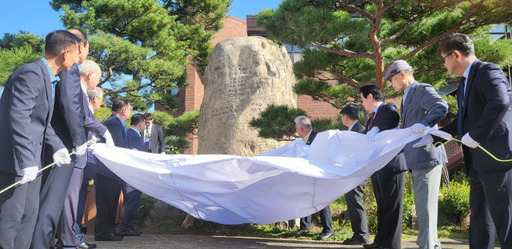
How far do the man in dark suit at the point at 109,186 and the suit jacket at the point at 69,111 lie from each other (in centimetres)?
212

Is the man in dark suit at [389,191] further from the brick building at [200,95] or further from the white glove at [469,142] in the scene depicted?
the brick building at [200,95]

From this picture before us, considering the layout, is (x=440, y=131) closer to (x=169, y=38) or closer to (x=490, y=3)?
(x=490, y=3)

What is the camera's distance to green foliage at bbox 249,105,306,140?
297 inches

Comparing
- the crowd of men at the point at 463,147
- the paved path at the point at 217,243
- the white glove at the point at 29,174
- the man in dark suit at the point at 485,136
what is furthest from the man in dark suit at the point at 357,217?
the white glove at the point at 29,174

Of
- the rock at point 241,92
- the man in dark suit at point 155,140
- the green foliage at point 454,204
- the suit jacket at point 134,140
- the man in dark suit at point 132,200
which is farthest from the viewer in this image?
the rock at point 241,92

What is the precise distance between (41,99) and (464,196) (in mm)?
7309

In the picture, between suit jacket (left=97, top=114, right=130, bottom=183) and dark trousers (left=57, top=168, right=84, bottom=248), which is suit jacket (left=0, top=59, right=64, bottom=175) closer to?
dark trousers (left=57, top=168, right=84, bottom=248)

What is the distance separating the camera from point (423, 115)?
13.1ft

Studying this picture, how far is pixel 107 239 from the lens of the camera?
5770mm

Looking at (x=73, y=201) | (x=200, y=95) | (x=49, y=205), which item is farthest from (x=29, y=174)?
(x=200, y=95)

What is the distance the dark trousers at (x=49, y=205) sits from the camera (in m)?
3.21

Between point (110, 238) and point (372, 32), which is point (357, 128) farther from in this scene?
point (110, 238)

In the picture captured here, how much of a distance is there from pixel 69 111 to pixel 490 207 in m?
3.03

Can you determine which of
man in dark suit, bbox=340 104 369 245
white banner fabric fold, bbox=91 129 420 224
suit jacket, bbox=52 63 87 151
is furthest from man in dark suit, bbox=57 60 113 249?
man in dark suit, bbox=340 104 369 245
